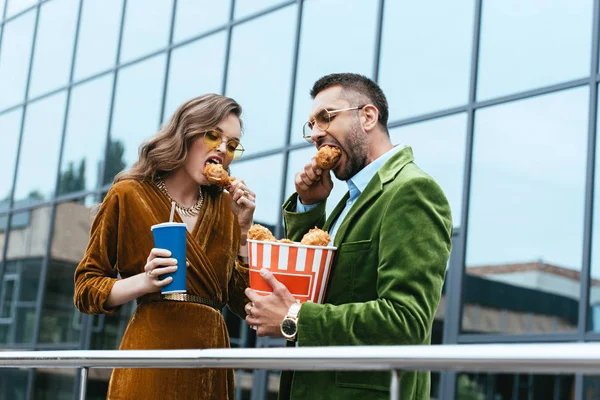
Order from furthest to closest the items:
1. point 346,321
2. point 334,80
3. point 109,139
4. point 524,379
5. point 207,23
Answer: point 109,139 → point 207,23 → point 524,379 → point 334,80 → point 346,321

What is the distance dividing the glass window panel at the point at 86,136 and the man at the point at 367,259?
11.0 metres

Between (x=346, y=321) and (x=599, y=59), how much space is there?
5.69m

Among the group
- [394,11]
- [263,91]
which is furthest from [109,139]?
[394,11]

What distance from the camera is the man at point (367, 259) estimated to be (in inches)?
93.8

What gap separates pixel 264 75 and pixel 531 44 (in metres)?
3.80

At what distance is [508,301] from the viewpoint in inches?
299

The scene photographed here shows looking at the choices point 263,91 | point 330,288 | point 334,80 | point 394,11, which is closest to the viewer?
point 330,288

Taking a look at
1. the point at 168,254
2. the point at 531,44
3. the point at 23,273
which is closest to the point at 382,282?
the point at 168,254

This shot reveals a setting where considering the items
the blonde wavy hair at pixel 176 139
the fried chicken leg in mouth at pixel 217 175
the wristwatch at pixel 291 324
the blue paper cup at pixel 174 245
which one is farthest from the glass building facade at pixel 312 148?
the wristwatch at pixel 291 324

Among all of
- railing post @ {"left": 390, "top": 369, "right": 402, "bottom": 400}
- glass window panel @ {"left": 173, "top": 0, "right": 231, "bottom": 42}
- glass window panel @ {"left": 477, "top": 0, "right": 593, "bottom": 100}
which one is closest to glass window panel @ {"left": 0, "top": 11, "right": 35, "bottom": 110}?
glass window panel @ {"left": 173, "top": 0, "right": 231, "bottom": 42}

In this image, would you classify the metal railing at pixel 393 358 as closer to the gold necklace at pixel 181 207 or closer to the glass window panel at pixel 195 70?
the gold necklace at pixel 181 207

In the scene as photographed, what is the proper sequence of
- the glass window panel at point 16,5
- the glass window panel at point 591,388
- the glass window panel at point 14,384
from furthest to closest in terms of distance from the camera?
the glass window panel at point 16,5, the glass window panel at point 14,384, the glass window panel at point 591,388

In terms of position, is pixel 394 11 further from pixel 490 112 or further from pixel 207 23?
pixel 207 23

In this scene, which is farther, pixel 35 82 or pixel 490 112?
pixel 35 82
